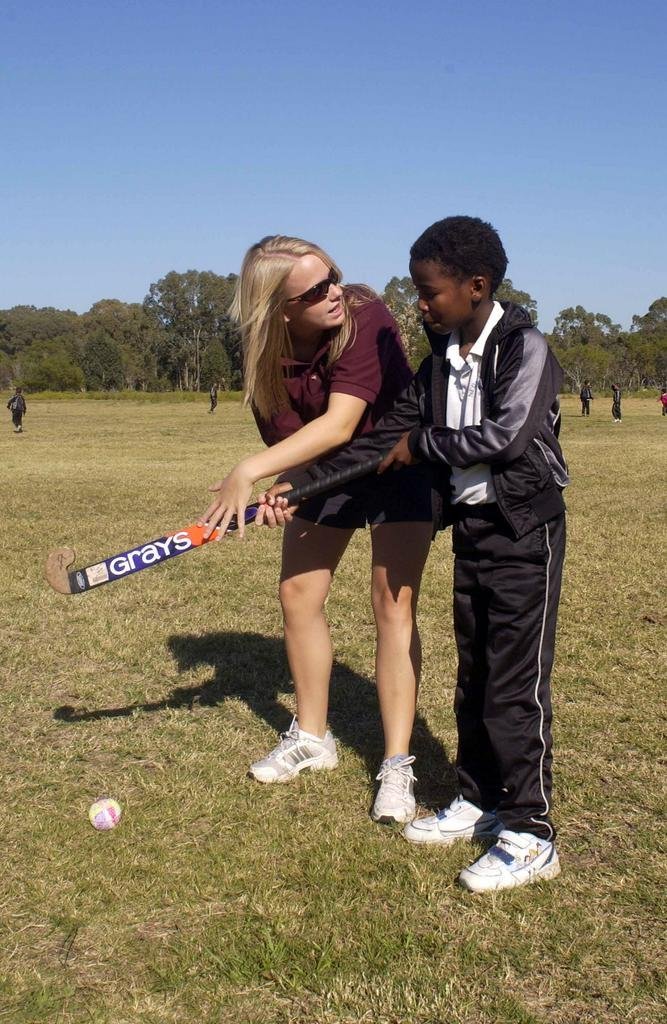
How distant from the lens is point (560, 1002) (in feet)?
8.86

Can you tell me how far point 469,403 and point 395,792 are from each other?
4.94 ft

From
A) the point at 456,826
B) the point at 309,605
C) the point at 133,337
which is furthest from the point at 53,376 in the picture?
the point at 456,826

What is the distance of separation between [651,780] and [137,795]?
2.08 meters

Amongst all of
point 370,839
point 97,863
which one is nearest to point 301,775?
point 370,839

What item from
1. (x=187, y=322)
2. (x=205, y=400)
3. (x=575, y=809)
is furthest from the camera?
(x=187, y=322)

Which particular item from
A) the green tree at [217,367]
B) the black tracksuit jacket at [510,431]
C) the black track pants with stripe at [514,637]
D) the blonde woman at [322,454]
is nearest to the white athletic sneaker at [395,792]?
the blonde woman at [322,454]

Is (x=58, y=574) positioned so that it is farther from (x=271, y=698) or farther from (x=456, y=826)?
(x=271, y=698)

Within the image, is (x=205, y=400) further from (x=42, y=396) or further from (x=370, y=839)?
(x=370, y=839)

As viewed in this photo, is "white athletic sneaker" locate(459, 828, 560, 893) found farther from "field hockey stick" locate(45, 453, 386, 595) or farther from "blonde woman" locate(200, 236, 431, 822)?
"field hockey stick" locate(45, 453, 386, 595)

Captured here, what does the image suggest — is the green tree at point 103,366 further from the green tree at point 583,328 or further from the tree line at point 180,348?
the green tree at point 583,328

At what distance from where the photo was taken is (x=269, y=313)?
3686 mm

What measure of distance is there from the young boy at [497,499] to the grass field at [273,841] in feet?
1.09

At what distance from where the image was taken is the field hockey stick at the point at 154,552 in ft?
12.0

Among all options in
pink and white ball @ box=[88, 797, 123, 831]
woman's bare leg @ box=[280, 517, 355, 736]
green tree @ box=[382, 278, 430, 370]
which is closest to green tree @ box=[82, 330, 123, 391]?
green tree @ box=[382, 278, 430, 370]
